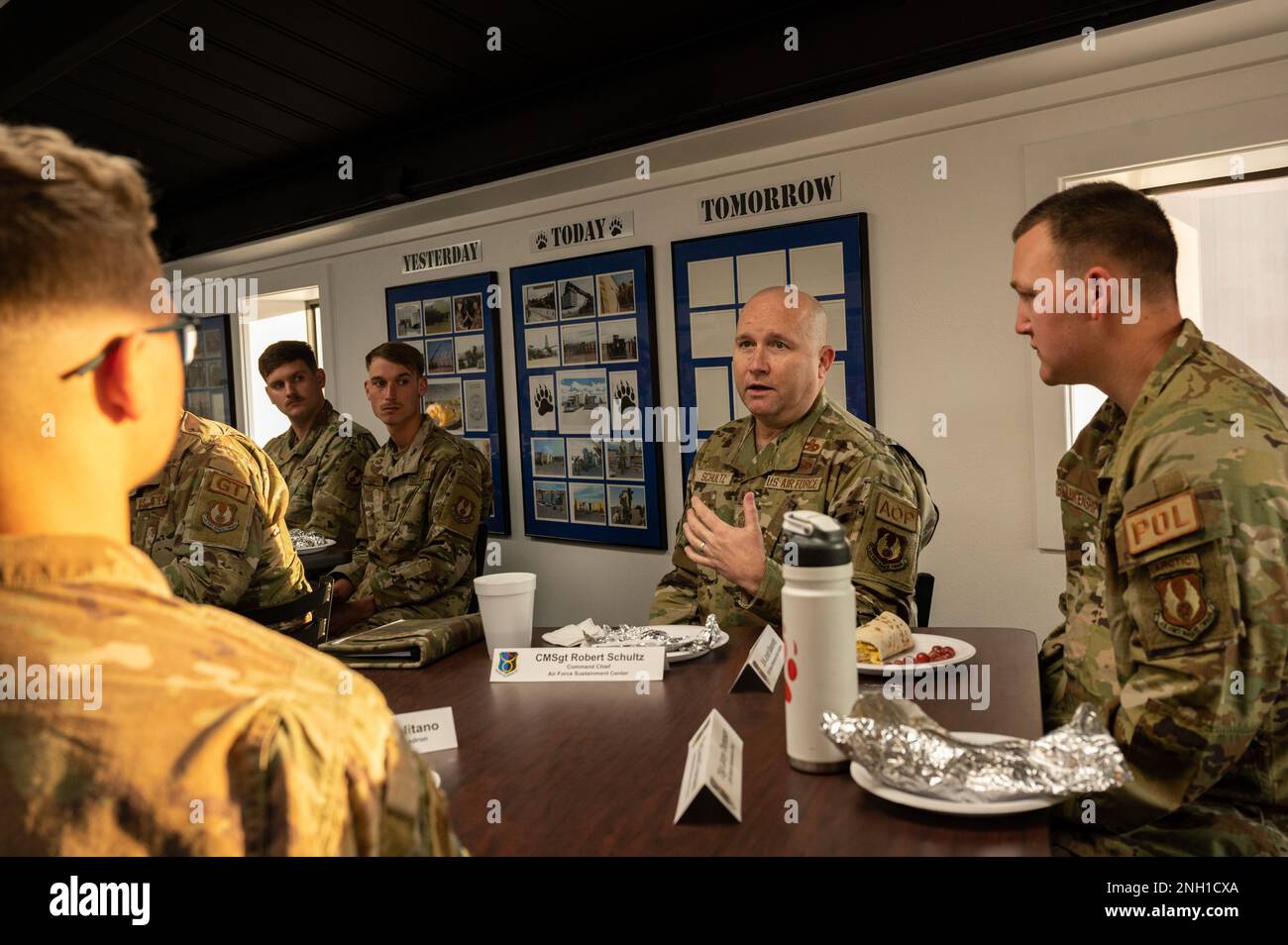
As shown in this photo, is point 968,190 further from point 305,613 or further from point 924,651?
point 305,613

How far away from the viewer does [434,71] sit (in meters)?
4.02

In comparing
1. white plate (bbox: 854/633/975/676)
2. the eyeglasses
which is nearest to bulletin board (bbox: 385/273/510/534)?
white plate (bbox: 854/633/975/676)

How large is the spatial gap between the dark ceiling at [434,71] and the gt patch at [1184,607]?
6.03ft

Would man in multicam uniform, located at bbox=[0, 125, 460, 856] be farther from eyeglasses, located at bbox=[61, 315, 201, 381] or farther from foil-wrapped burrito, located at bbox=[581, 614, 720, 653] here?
foil-wrapped burrito, located at bbox=[581, 614, 720, 653]

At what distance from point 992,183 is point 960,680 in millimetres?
2321

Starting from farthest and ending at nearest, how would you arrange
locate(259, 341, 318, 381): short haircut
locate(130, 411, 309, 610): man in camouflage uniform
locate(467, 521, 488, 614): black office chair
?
1. locate(259, 341, 318, 381): short haircut
2. locate(467, 521, 488, 614): black office chair
3. locate(130, 411, 309, 610): man in camouflage uniform

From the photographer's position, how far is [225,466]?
264 centimetres

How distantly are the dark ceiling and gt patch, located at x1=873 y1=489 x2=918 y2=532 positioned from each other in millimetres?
1343

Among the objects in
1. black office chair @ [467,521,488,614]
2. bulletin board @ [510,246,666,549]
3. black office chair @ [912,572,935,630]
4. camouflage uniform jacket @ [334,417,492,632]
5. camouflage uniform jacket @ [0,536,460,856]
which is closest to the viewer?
camouflage uniform jacket @ [0,536,460,856]

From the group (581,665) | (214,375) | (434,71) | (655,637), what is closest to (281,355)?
(434,71)

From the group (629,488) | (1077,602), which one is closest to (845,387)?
(629,488)

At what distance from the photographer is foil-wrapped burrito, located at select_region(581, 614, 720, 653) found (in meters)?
1.85

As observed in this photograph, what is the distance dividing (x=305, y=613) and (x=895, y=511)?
1.66 metres
